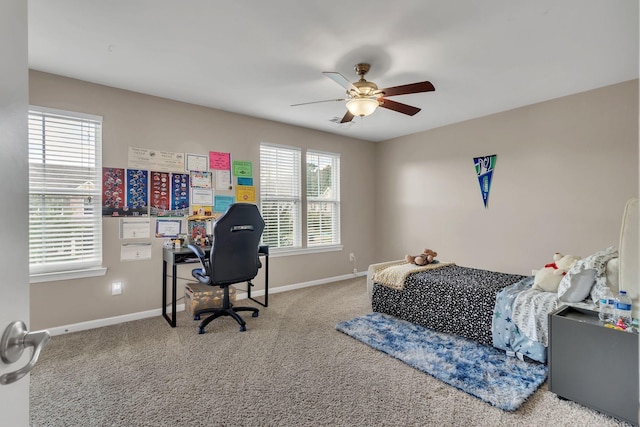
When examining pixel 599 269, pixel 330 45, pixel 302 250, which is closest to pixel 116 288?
pixel 302 250

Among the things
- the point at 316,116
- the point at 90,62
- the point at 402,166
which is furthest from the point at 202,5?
the point at 402,166

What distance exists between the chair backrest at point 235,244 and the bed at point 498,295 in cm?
140

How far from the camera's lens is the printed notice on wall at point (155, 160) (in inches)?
129

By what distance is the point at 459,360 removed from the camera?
2.35 meters

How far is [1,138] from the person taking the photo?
22.0 inches

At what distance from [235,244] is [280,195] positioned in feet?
5.26

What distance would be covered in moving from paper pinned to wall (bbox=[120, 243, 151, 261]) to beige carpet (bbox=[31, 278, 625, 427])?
0.71 metres

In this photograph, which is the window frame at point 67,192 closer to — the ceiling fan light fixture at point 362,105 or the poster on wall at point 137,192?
the poster on wall at point 137,192

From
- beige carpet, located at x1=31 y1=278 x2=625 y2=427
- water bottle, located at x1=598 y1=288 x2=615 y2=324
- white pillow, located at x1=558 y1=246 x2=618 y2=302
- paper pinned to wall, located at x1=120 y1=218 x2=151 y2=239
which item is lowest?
beige carpet, located at x1=31 y1=278 x2=625 y2=427

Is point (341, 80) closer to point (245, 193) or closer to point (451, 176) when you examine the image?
point (245, 193)

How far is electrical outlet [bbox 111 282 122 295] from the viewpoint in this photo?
317cm

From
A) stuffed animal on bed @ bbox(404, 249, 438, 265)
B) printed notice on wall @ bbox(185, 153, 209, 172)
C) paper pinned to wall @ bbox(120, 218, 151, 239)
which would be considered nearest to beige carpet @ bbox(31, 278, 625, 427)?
paper pinned to wall @ bbox(120, 218, 151, 239)

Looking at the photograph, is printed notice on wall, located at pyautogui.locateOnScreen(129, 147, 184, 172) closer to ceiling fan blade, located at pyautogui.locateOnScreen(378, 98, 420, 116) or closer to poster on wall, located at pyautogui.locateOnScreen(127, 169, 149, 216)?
poster on wall, located at pyautogui.locateOnScreen(127, 169, 149, 216)

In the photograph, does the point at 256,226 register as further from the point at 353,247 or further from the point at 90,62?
the point at 353,247
